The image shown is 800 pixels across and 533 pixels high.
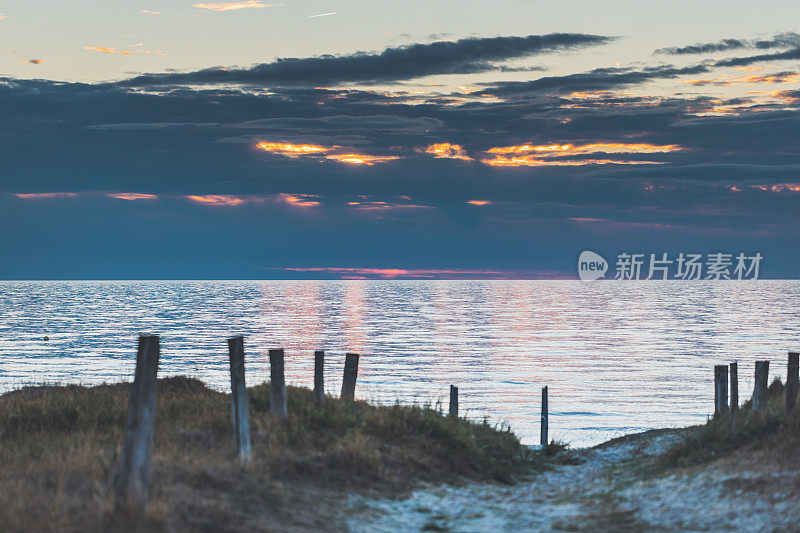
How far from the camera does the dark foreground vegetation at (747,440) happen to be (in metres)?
14.5

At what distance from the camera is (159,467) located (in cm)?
1126

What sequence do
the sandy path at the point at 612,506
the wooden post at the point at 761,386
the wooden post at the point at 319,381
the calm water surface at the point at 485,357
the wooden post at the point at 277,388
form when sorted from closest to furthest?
the sandy path at the point at 612,506 → the wooden post at the point at 277,388 → the wooden post at the point at 319,381 → the wooden post at the point at 761,386 → the calm water surface at the point at 485,357

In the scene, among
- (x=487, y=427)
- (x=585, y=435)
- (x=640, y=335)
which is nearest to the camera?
(x=487, y=427)

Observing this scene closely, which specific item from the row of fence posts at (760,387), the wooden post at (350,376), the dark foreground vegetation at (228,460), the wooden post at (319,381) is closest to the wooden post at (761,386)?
the row of fence posts at (760,387)

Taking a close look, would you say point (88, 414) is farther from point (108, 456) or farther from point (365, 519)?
point (365, 519)

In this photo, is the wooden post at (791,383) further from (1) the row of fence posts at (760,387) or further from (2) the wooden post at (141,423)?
(2) the wooden post at (141,423)

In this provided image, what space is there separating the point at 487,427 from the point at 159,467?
9.83 metres

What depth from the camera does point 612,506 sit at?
12.6 m

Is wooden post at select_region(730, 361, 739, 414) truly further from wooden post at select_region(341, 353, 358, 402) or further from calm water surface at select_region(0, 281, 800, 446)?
calm water surface at select_region(0, 281, 800, 446)

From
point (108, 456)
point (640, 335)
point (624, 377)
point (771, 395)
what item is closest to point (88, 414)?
point (108, 456)

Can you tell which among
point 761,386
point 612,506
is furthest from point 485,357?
point 612,506

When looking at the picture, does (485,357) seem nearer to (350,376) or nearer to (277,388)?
(350,376)

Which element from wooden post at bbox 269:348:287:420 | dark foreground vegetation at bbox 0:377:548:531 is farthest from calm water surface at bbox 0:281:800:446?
wooden post at bbox 269:348:287:420

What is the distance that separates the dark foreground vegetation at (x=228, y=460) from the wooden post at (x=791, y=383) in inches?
226
